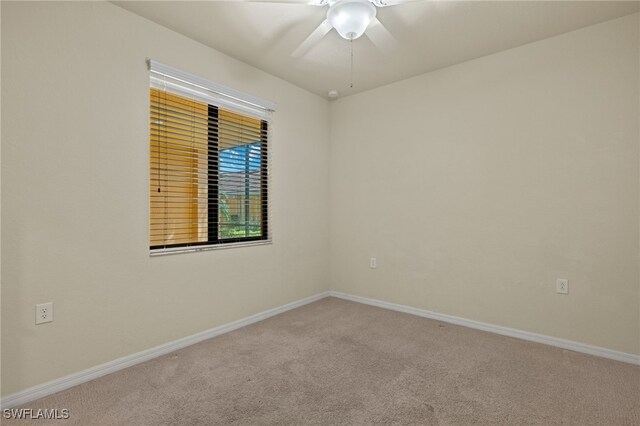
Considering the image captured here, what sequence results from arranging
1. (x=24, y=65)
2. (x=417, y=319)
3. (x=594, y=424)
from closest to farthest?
1. (x=594, y=424)
2. (x=24, y=65)
3. (x=417, y=319)

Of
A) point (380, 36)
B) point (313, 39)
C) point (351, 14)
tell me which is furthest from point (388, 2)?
point (313, 39)

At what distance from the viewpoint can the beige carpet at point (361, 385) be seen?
66.6 inches

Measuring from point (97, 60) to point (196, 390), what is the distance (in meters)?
2.19

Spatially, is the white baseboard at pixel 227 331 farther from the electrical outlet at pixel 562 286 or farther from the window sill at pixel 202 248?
the window sill at pixel 202 248

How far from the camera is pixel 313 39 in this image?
2566mm

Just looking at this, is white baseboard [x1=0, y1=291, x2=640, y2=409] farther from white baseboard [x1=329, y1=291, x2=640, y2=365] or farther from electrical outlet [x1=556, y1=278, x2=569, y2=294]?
electrical outlet [x1=556, y1=278, x2=569, y2=294]

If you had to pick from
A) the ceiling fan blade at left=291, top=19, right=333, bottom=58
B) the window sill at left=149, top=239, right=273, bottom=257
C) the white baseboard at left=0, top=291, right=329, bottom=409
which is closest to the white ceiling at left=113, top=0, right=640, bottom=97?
the ceiling fan blade at left=291, top=19, right=333, bottom=58

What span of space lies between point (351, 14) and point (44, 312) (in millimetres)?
2596

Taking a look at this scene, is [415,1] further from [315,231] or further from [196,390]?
[196,390]

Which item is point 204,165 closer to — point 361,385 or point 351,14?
point 351,14

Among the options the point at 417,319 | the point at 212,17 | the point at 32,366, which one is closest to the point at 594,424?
the point at 417,319

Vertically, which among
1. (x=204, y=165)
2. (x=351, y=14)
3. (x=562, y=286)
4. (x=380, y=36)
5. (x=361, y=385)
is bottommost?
(x=361, y=385)

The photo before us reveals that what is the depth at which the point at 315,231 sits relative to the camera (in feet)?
12.7

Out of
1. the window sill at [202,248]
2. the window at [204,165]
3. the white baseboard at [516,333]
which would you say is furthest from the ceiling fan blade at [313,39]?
the white baseboard at [516,333]
